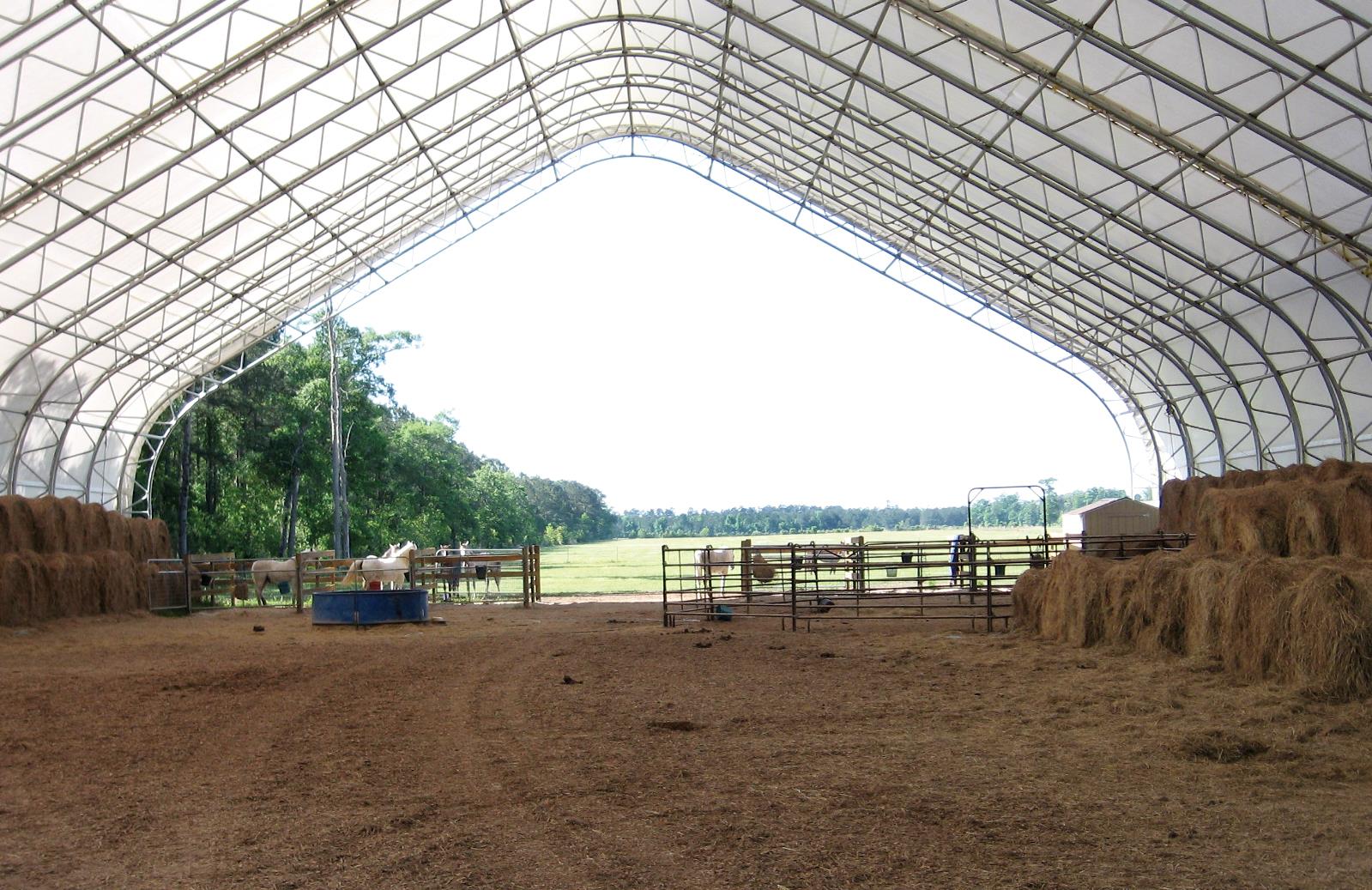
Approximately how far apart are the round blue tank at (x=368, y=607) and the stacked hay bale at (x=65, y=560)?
5.17 meters

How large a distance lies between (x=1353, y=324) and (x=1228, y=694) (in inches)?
542

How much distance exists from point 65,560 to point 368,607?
20.9ft

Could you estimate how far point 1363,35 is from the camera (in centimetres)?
1334

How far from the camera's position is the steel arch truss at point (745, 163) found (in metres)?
15.9

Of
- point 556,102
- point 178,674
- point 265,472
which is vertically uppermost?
point 556,102

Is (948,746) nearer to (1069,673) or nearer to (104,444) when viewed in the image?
(1069,673)

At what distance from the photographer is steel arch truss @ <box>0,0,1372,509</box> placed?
15.9m

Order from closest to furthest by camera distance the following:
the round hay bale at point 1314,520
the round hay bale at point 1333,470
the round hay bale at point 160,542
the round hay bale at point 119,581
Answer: the round hay bale at point 1314,520, the round hay bale at point 1333,470, the round hay bale at point 119,581, the round hay bale at point 160,542

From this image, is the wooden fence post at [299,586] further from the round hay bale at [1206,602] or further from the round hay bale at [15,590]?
the round hay bale at [1206,602]

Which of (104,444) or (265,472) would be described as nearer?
(104,444)

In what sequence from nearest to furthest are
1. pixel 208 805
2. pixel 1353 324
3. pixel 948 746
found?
pixel 208 805
pixel 948 746
pixel 1353 324

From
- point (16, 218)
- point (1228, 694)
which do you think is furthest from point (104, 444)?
point (1228, 694)

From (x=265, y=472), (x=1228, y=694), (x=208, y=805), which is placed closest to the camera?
(x=208, y=805)

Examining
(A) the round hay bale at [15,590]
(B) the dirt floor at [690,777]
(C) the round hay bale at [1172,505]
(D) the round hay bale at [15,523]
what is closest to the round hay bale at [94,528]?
(D) the round hay bale at [15,523]
